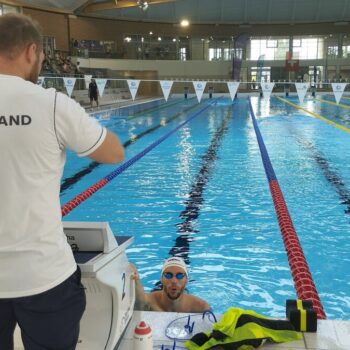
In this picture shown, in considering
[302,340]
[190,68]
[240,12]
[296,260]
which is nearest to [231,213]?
[296,260]

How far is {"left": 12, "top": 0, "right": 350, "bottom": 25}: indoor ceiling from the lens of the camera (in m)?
30.7

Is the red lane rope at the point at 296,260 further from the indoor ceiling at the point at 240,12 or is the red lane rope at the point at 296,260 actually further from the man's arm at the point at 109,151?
the indoor ceiling at the point at 240,12

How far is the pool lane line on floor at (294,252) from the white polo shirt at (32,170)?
5.90ft

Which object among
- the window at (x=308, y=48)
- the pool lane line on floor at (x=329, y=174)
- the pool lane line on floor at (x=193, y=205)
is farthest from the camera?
the window at (x=308, y=48)

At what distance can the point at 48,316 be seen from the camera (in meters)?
1.21

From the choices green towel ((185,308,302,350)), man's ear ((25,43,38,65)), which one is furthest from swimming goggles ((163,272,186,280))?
man's ear ((25,43,38,65))

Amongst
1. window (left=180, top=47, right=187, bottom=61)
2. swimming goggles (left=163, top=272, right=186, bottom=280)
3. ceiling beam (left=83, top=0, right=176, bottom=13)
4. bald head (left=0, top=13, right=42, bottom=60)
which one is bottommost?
swimming goggles (left=163, top=272, right=186, bottom=280)

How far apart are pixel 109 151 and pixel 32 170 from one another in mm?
203

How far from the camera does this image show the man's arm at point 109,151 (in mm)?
1234

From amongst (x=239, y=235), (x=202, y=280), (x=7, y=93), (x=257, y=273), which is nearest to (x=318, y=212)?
(x=239, y=235)

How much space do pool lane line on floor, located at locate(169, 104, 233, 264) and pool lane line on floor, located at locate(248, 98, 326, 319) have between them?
2.70 feet

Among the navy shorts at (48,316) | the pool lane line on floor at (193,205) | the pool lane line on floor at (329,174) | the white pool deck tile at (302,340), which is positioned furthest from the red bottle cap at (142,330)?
the pool lane line on floor at (329,174)

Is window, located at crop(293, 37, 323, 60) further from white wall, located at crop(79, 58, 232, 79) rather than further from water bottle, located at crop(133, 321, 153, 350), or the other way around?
water bottle, located at crop(133, 321, 153, 350)

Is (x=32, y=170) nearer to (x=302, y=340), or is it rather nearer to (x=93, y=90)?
(x=302, y=340)
